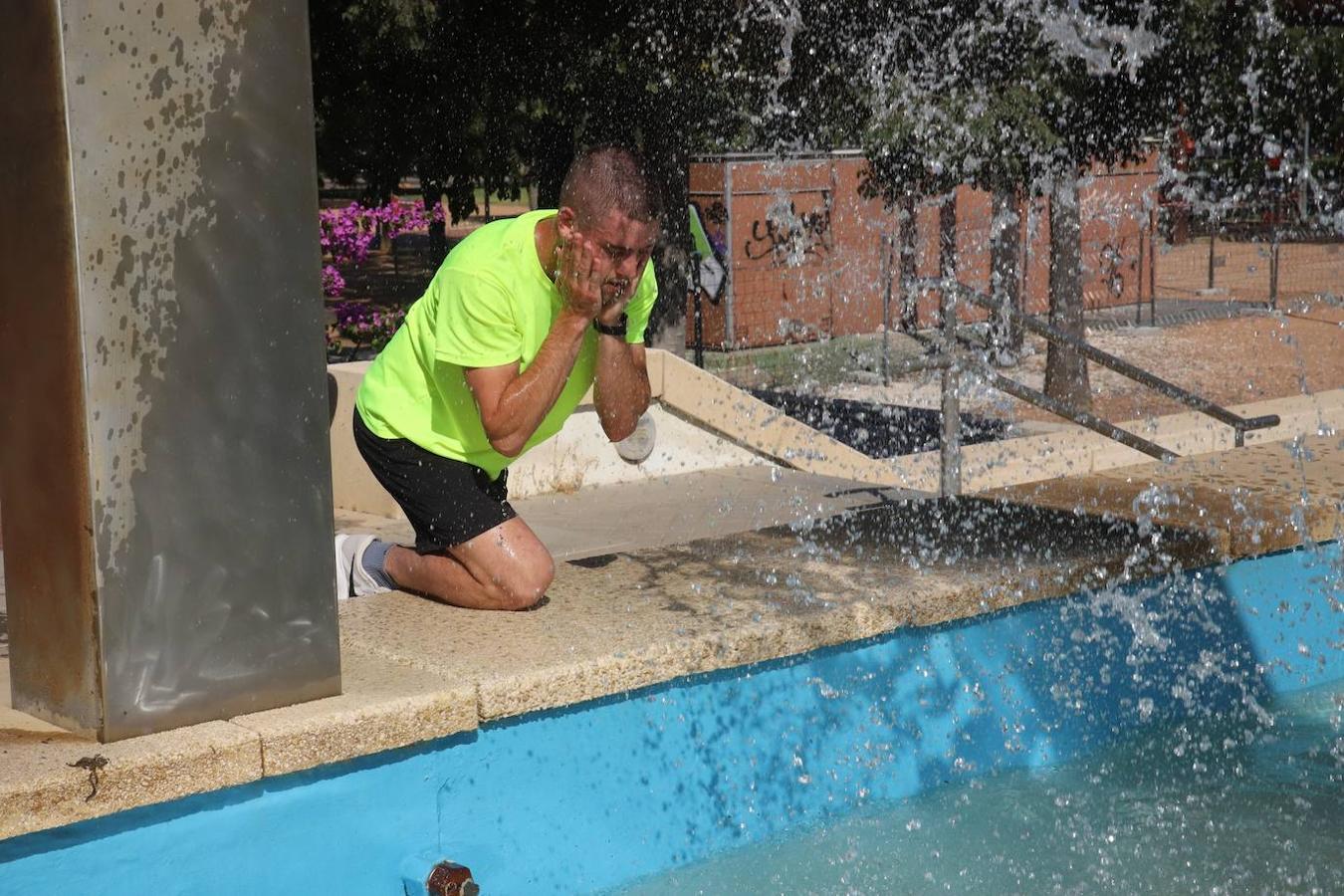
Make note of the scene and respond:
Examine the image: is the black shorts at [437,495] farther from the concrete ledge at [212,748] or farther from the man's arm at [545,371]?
the concrete ledge at [212,748]

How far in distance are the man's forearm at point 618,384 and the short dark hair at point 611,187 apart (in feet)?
1.47

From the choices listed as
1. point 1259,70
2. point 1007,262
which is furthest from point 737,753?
point 1007,262

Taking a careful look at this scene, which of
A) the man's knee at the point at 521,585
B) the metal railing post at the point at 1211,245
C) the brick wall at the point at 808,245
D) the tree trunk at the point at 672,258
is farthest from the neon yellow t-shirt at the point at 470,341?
the metal railing post at the point at 1211,245

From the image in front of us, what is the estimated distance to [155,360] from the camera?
3090 millimetres

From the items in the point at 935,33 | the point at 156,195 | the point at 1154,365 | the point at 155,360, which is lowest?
the point at 1154,365

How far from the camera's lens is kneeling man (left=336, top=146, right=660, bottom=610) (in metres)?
3.97

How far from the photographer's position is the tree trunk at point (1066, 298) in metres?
13.5

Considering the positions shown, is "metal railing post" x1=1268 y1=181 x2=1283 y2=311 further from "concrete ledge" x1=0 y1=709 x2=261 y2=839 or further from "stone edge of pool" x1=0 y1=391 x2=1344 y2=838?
"concrete ledge" x1=0 y1=709 x2=261 y2=839

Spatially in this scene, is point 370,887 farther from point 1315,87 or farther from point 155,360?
point 1315,87

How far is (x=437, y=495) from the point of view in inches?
169

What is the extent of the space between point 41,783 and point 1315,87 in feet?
39.0

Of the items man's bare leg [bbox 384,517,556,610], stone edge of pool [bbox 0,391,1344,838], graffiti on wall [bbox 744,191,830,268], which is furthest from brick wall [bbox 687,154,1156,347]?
man's bare leg [bbox 384,517,556,610]

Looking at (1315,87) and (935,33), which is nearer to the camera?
(935,33)

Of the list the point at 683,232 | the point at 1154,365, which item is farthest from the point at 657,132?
the point at 1154,365
